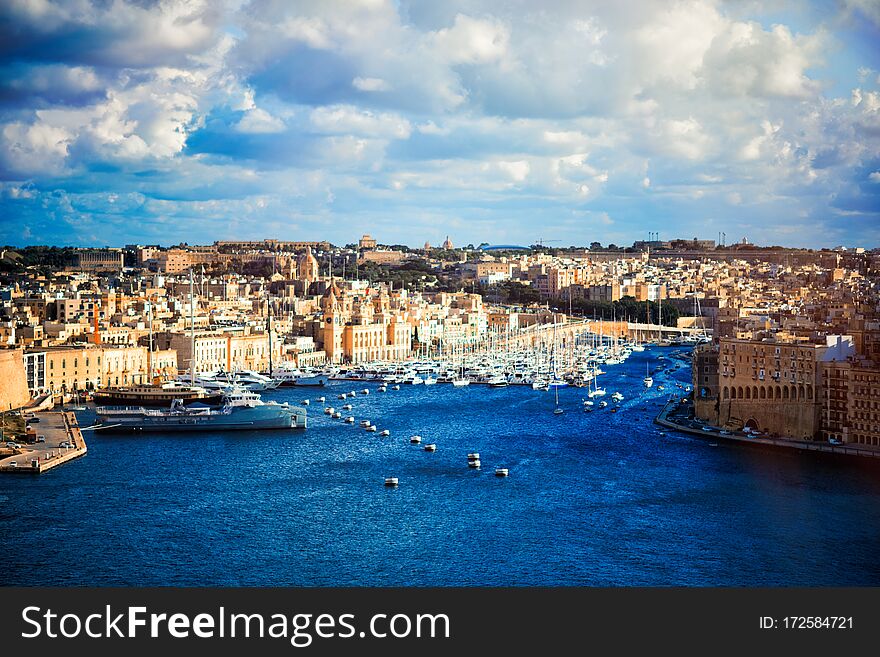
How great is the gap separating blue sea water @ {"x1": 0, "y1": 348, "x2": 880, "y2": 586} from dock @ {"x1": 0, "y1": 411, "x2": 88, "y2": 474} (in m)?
0.18

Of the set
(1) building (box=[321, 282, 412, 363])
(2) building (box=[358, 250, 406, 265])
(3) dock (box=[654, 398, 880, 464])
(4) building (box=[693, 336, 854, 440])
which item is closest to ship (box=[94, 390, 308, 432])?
(3) dock (box=[654, 398, 880, 464])

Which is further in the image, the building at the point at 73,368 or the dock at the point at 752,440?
the building at the point at 73,368

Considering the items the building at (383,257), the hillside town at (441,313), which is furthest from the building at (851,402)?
the building at (383,257)

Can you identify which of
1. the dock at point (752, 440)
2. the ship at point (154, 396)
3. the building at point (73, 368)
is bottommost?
the dock at point (752, 440)

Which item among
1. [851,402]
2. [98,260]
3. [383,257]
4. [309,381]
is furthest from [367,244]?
[851,402]

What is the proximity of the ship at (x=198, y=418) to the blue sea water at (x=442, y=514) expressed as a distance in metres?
0.53

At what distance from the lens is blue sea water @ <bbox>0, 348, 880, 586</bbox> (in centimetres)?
596

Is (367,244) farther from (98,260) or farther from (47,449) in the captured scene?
(47,449)

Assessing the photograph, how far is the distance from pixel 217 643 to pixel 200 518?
3.76 m

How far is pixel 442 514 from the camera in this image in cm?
735

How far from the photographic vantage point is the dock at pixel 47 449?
8508 mm

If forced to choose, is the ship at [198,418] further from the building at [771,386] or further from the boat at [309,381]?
the boat at [309,381]

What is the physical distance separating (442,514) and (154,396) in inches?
222

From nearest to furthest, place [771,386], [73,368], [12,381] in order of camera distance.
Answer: [771,386]
[12,381]
[73,368]
